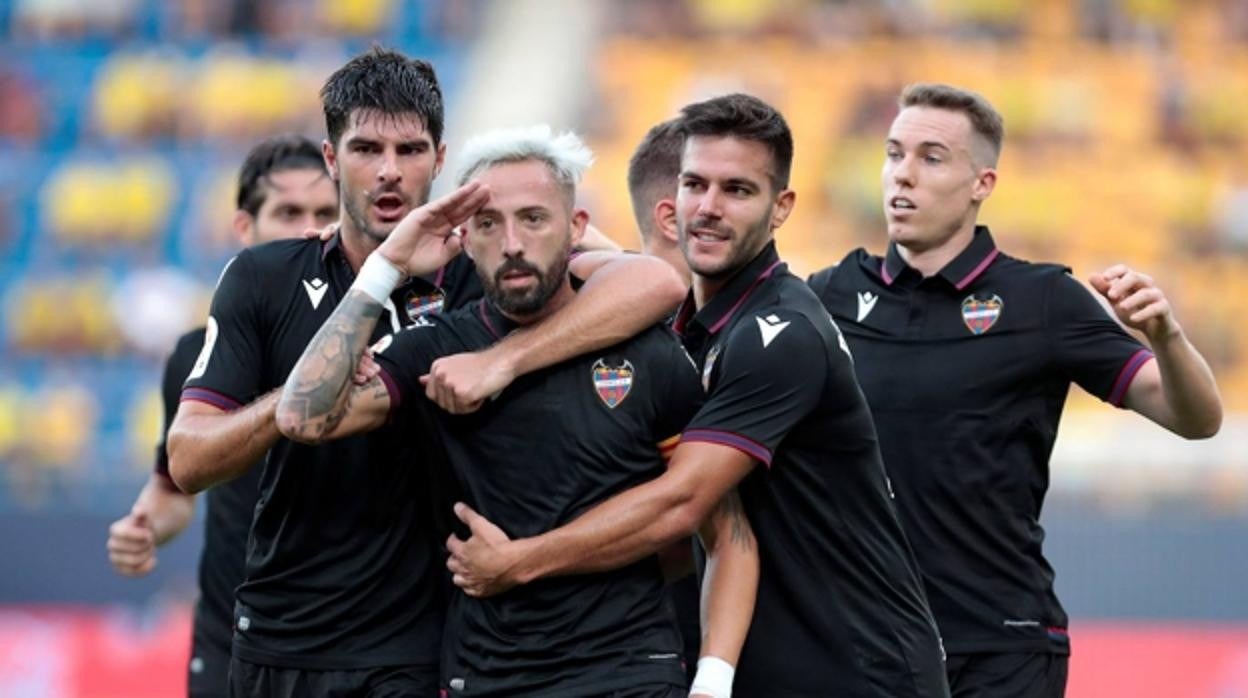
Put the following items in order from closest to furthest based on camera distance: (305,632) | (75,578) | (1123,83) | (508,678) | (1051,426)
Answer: (508,678), (305,632), (1051,426), (75,578), (1123,83)

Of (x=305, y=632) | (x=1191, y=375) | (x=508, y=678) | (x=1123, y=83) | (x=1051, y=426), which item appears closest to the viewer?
(x=508, y=678)

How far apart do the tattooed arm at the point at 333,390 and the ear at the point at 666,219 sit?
160 cm

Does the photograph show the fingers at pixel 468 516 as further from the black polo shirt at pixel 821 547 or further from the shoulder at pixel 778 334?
the shoulder at pixel 778 334

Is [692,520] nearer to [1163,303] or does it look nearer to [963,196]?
[1163,303]

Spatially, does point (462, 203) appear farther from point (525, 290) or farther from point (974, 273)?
point (974, 273)

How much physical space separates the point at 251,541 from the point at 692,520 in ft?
4.76

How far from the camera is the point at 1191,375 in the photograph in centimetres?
591

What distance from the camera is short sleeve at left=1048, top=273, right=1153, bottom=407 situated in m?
6.15

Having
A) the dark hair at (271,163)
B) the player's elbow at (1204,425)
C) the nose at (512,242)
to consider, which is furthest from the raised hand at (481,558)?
the dark hair at (271,163)

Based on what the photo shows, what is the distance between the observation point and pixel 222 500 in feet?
24.8

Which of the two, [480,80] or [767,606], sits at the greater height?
[480,80]

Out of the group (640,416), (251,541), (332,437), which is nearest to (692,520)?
(640,416)

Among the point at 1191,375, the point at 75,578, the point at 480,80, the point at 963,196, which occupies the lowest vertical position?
the point at 75,578

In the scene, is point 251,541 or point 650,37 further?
point 650,37
